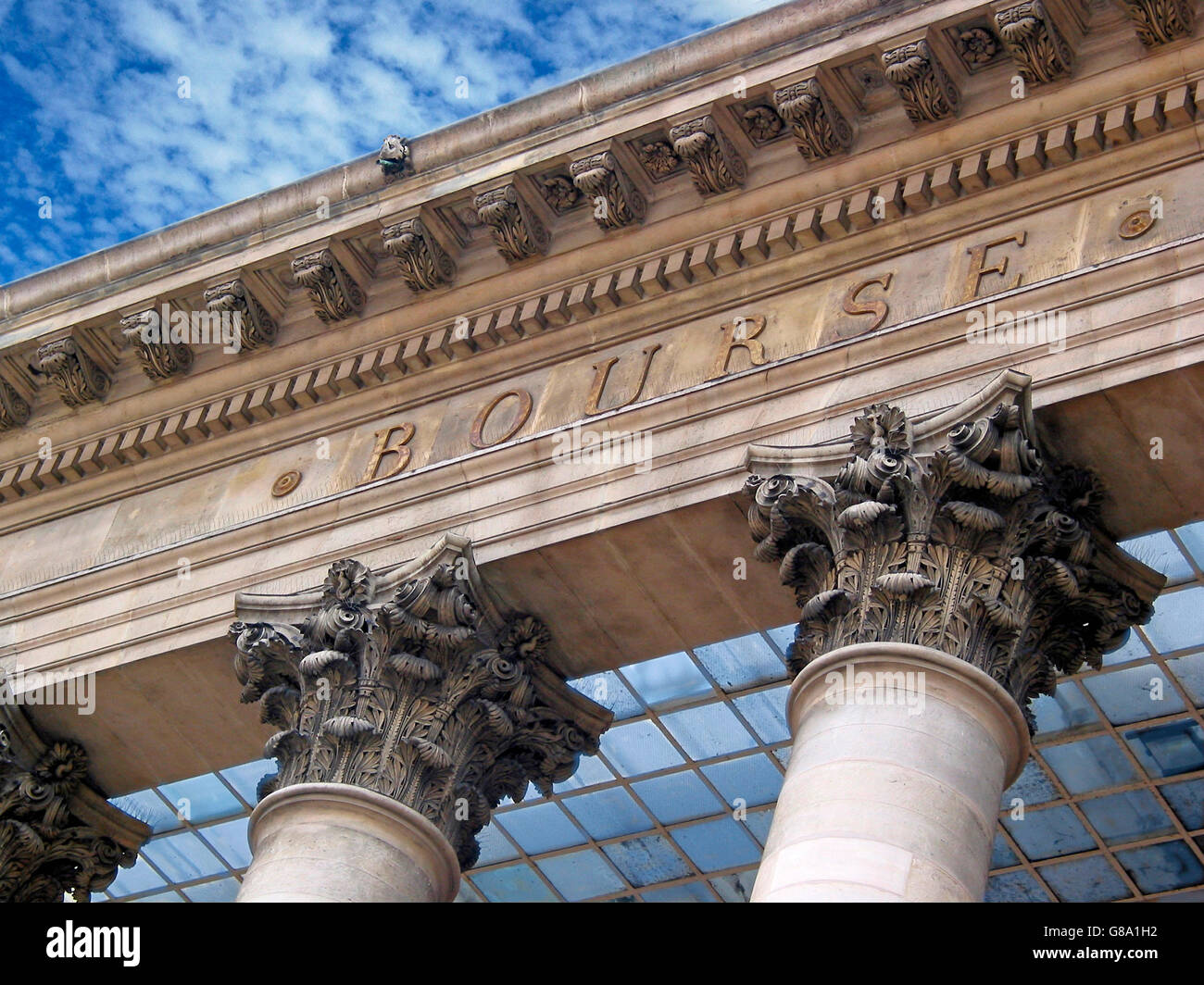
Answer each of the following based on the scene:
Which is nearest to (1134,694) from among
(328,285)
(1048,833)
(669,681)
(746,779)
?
(1048,833)

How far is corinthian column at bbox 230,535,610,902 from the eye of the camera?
19297 mm

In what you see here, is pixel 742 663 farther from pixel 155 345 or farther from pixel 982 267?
pixel 155 345

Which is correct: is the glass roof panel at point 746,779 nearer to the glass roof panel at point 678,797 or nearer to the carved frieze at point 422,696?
the glass roof panel at point 678,797

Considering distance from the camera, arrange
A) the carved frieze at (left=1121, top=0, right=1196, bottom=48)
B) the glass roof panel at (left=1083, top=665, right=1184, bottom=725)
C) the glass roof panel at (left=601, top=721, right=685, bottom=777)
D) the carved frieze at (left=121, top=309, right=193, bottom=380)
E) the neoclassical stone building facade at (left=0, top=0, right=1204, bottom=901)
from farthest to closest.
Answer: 1. the glass roof panel at (left=601, top=721, right=685, bottom=777)
2. the carved frieze at (left=121, top=309, right=193, bottom=380)
3. the glass roof panel at (left=1083, top=665, right=1184, bottom=725)
4. the carved frieze at (left=1121, top=0, right=1196, bottom=48)
5. the neoclassical stone building facade at (left=0, top=0, right=1204, bottom=901)

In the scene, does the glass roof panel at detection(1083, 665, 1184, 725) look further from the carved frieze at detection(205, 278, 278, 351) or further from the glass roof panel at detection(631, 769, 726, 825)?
the carved frieze at detection(205, 278, 278, 351)

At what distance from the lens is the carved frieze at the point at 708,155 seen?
21688mm

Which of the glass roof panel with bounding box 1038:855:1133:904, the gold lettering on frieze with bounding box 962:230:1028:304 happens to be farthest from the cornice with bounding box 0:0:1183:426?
the glass roof panel with bounding box 1038:855:1133:904

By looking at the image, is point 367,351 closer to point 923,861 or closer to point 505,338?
point 505,338

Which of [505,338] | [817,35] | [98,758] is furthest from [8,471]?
[817,35]

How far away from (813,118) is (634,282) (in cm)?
251

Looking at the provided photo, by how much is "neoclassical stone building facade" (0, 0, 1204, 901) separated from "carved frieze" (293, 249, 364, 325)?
0.15 feet

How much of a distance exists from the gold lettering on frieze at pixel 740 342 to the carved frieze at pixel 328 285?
15.0 feet

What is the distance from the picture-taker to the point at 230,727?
75.9ft
